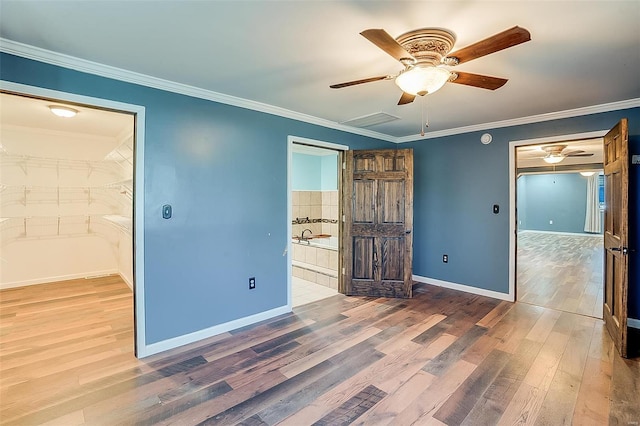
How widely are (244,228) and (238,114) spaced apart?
4.04ft

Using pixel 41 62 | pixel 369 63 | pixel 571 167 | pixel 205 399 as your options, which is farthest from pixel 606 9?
pixel 571 167

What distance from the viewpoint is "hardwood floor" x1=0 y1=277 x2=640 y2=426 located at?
6.23 feet

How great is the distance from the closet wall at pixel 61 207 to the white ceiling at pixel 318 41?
230cm

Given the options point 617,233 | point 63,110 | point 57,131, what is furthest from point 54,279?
point 617,233

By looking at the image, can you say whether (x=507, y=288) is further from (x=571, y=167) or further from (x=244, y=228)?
(x=571, y=167)

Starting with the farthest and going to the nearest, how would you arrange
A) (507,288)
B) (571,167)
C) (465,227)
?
(571,167)
(465,227)
(507,288)

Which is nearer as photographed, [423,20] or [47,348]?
[423,20]

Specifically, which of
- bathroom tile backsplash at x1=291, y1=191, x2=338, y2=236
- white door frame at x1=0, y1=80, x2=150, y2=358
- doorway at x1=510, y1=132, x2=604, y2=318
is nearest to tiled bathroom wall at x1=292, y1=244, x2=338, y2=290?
bathroom tile backsplash at x1=291, y1=191, x2=338, y2=236

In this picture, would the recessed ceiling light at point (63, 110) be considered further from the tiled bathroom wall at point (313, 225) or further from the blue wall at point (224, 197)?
the tiled bathroom wall at point (313, 225)

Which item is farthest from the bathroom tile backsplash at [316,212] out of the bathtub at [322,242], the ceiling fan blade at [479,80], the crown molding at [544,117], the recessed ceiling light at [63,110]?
the ceiling fan blade at [479,80]

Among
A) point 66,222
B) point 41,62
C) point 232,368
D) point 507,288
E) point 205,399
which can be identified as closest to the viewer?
point 205,399

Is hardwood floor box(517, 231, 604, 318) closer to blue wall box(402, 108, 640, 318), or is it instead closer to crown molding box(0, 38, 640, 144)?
blue wall box(402, 108, 640, 318)

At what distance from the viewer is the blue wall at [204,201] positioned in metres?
2.62

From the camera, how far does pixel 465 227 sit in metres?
4.48
